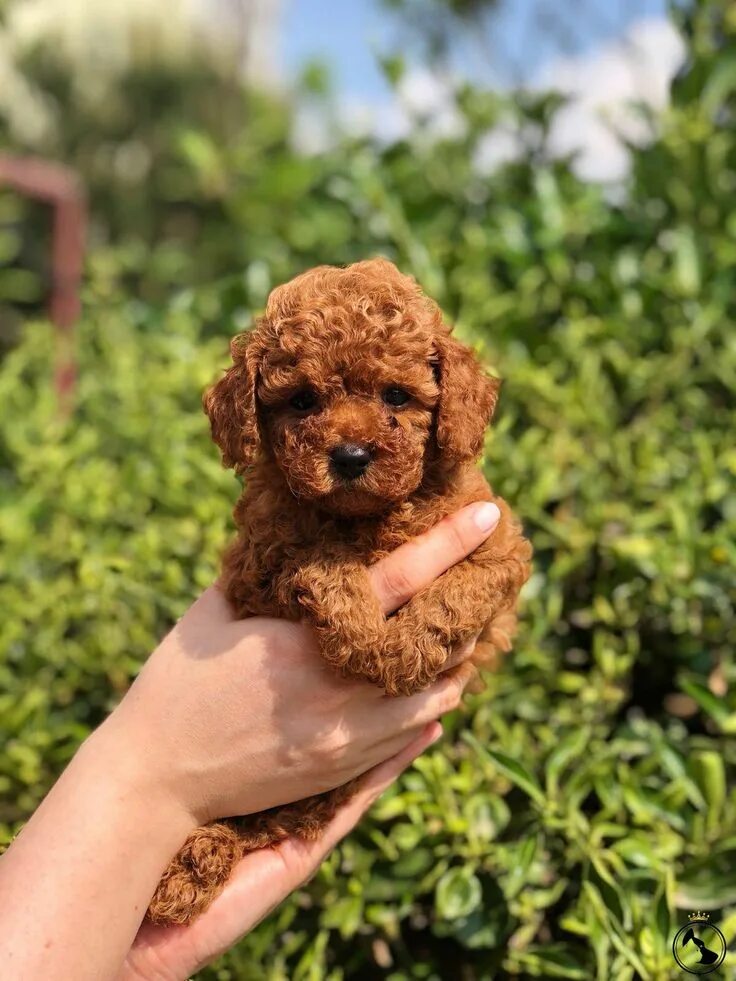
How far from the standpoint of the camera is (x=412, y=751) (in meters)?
2.32

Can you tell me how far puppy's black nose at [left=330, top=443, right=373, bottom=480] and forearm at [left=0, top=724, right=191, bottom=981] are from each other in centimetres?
80

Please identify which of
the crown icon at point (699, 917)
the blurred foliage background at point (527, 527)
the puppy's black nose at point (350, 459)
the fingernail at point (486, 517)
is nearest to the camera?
the puppy's black nose at point (350, 459)

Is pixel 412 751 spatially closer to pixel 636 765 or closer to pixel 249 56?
pixel 636 765

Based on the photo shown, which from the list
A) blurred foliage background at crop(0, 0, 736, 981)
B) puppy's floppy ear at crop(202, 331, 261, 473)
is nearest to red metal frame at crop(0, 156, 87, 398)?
blurred foliage background at crop(0, 0, 736, 981)

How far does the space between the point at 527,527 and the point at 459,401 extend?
1.30 m

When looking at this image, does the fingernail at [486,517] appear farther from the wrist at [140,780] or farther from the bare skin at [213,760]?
the wrist at [140,780]

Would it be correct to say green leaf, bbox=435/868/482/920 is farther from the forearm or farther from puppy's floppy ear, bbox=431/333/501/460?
puppy's floppy ear, bbox=431/333/501/460

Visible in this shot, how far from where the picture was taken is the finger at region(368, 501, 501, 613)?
2.00m

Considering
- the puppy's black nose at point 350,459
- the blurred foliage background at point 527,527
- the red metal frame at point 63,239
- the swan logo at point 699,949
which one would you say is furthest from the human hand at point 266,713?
the red metal frame at point 63,239

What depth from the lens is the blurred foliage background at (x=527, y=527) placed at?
8.36 ft

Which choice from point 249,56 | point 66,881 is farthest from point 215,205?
point 249,56

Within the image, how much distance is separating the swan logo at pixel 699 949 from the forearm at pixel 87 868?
49.8 inches

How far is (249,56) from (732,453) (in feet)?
47.8

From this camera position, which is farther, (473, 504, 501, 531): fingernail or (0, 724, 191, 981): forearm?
(473, 504, 501, 531): fingernail
